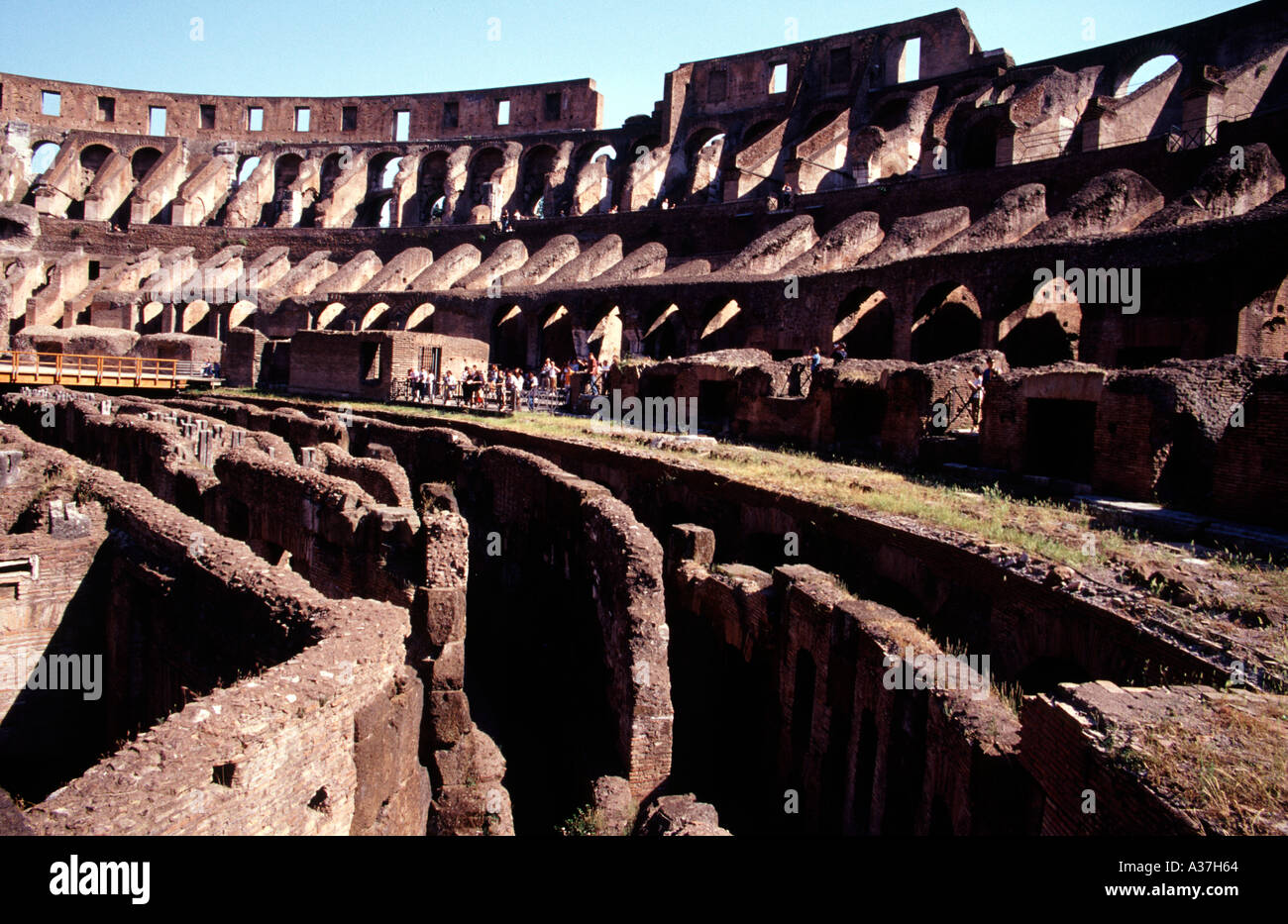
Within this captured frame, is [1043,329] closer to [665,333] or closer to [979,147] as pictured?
[665,333]

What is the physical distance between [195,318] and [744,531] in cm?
3462

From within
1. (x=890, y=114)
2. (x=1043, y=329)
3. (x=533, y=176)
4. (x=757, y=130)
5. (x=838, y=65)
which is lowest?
(x=1043, y=329)

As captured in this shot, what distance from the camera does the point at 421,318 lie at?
114ft

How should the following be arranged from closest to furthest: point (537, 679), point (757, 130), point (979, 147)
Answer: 1. point (537, 679)
2. point (979, 147)
3. point (757, 130)

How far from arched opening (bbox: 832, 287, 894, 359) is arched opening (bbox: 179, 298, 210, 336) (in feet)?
94.6

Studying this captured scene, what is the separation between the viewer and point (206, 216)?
49688mm

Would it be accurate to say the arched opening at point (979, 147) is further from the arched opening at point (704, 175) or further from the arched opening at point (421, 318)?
the arched opening at point (421, 318)

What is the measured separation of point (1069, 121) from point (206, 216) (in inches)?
1800

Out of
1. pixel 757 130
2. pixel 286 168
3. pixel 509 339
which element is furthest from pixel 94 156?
pixel 757 130

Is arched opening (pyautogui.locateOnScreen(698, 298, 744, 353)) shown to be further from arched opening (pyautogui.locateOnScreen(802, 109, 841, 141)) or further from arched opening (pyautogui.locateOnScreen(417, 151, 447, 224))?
arched opening (pyautogui.locateOnScreen(417, 151, 447, 224))

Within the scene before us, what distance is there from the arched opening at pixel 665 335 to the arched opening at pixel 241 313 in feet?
61.0

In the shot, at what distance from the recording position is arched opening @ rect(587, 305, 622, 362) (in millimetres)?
30922

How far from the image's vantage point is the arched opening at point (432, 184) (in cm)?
5119
